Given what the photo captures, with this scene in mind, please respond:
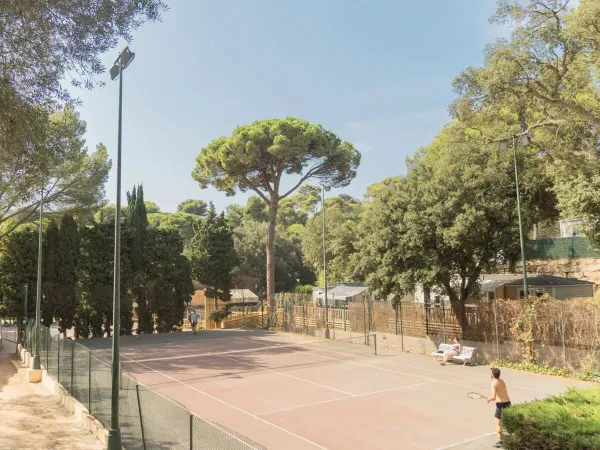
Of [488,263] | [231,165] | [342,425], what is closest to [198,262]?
[231,165]

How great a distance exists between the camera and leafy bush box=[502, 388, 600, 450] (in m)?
8.69

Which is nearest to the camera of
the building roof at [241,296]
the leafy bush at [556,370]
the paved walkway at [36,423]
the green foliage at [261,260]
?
the paved walkway at [36,423]

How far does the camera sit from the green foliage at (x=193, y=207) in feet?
366

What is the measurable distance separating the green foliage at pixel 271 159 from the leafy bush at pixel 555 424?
29839 mm

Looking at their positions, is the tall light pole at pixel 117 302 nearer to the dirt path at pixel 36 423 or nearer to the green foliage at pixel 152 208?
the dirt path at pixel 36 423

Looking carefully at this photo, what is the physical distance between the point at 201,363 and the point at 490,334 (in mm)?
13000

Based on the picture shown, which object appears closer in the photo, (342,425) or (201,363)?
(342,425)

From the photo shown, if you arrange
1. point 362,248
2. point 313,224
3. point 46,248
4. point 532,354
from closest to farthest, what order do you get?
point 532,354, point 362,248, point 46,248, point 313,224

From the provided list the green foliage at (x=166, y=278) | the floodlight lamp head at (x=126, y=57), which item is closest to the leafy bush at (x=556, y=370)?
the floodlight lamp head at (x=126, y=57)

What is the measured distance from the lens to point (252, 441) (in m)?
10.9

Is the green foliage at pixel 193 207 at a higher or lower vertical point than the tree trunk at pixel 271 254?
higher

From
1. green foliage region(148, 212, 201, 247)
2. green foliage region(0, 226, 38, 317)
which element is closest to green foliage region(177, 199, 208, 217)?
green foliage region(148, 212, 201, 247)

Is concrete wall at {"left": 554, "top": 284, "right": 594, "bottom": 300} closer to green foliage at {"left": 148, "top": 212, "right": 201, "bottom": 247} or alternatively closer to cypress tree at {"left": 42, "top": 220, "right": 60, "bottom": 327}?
cypress tree at {"left": 42, "top": 220, "right": 60, "bottom": 327}

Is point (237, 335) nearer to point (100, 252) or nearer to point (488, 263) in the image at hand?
point (100, 252)
